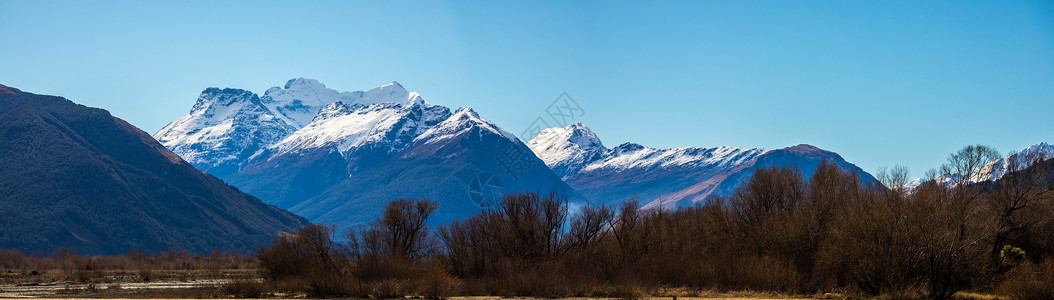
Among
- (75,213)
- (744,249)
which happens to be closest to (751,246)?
(744,249)

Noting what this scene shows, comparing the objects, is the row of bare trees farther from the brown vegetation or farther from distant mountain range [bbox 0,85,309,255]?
distant mountain range [bbox 0,85,309,255]

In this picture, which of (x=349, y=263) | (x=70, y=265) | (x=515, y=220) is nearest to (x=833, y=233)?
(x=515, y=220)

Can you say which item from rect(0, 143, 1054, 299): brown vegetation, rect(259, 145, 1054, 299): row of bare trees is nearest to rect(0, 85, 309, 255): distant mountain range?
rect(0, 143, 1054, 299): brown vegetation

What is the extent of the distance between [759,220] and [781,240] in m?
10.6

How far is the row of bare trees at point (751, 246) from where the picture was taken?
3369cm

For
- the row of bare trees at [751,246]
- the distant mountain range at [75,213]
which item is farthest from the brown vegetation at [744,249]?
the distant mountain range at [75,213]

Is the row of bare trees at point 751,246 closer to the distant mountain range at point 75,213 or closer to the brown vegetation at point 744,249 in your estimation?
the brown vegetation at point 744,249

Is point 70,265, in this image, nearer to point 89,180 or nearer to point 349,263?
point 349,263

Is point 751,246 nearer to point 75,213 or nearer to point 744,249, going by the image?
point 744,249

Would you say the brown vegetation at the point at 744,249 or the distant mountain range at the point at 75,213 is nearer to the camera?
the brown vegetation at the point at 744,249

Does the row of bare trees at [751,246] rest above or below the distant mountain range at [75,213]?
below

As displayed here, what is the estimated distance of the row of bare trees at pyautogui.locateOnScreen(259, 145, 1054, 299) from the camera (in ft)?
111

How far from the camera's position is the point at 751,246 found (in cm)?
4788

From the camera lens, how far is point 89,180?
192250mm
